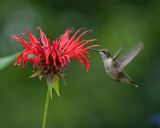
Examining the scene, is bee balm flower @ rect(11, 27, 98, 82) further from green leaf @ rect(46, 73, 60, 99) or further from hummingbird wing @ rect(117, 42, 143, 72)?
hummingbird wing @ rect(117, 42, 143, 72)

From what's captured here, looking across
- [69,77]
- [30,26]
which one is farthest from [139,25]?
[30,26]

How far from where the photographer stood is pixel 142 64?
6.03 m

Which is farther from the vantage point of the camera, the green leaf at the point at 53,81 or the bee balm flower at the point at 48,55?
the bee balm flower at the point at 48,55

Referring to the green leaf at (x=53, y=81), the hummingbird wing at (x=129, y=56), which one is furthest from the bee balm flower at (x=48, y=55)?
the hummingbird wing at (x=129, y=56)

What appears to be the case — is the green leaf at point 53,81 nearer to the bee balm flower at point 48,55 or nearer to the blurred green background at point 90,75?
the bee balm flower at point 48,55

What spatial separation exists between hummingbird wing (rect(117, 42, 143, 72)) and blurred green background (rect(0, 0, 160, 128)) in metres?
2.78

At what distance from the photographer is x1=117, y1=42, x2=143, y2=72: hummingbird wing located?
7.39 feet

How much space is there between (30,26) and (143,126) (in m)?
3.11

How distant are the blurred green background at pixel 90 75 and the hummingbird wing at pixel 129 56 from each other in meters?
2.78

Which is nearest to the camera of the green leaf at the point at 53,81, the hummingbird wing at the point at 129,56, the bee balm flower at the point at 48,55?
the green leaf at the point at 53,81

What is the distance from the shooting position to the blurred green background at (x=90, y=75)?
5574 millimetres

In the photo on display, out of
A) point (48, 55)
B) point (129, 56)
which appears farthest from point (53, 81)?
point (129, 56)

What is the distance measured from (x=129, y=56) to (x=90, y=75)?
11.4 feet

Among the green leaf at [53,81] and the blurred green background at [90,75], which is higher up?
the green leaf at [53,81]
